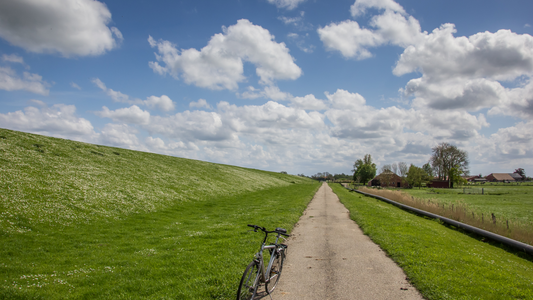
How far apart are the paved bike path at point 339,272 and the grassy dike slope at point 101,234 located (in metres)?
1.73

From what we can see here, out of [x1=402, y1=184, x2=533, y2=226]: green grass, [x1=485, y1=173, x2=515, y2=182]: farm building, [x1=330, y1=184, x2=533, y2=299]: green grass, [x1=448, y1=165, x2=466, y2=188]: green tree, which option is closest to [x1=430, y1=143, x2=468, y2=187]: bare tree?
[x1=448, y1=165, x2=466, y2=188]: green tree

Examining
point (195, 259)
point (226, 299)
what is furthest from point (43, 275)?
point (226, 299)

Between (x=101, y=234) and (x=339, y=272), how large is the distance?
41.4ft

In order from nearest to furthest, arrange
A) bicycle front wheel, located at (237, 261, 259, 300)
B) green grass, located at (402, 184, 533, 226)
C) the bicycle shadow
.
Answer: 1. bicycle front wheel, located at (237, 261, 259, 300)
2. the bicycle shadow
3. green grass, located at (402, 184, 533, 226)

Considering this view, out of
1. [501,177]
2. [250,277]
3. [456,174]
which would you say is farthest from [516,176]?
[250,277]

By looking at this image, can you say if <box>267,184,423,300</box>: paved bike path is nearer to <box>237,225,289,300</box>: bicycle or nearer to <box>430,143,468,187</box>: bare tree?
<box>237,225,289,300</box>: bicycle

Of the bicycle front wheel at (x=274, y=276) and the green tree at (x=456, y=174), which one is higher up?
the green tree at (x=456, y=174)

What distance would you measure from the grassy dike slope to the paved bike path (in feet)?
5.68

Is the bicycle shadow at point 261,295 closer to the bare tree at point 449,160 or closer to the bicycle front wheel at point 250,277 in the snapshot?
the bicycle front wheel at point 250,277

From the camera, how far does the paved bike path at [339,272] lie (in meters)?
6.86

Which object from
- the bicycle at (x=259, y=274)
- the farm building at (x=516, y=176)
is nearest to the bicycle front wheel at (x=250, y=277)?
the bicycle at (x=259, y=274)

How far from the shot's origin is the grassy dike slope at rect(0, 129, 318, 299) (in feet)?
24.4

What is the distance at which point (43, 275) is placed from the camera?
8094mm

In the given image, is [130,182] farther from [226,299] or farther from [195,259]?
[226,299]
